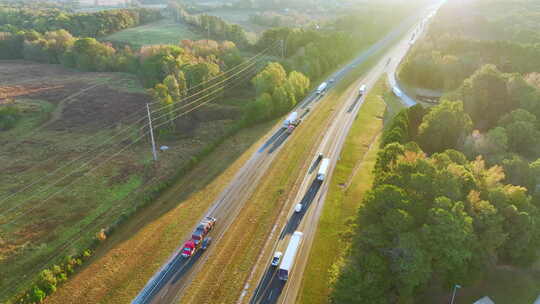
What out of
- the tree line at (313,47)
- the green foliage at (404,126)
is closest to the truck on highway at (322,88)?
the tree line at (313,47)

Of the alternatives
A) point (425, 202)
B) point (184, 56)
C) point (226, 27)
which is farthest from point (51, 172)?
point (226, 27)

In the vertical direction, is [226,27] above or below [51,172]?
above

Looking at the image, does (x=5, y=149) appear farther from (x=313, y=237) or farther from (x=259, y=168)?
(x=313, y=237)

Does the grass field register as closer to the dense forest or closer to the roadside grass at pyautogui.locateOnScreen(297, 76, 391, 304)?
the roadside grass at pyautogui.locateOnScreen(297, 76, 391, 304)

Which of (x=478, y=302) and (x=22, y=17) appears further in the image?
(x=22, y=17)

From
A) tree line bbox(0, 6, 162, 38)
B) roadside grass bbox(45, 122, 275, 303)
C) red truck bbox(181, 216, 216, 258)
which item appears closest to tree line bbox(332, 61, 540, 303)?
red truck bbox(181, 216, 216, 258)

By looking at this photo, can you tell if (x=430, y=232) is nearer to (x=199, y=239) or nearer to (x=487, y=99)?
(x=199, y=239)
